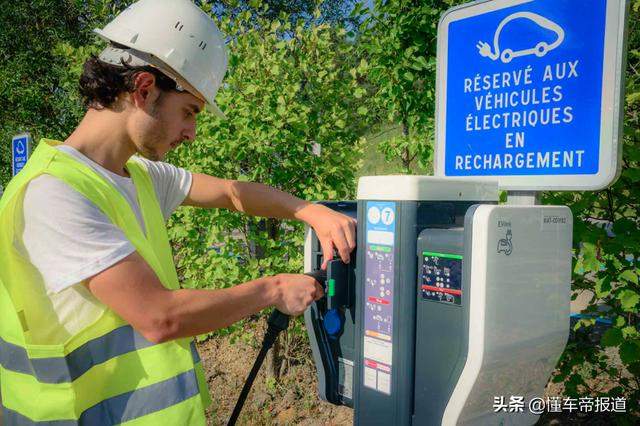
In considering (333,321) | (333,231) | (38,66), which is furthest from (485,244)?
(38,66)

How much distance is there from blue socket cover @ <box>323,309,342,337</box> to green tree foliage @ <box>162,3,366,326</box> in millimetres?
1513

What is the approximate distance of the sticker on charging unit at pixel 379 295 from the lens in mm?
1749

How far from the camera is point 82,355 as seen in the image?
1.49 meters

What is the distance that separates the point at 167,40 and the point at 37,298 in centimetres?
81

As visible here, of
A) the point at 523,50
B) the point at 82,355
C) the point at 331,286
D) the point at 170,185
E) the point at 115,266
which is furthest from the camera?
the point at 170,185

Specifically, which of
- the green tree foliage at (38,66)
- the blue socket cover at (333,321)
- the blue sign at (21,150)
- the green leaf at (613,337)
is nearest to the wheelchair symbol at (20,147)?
the blue sign at (21,150)

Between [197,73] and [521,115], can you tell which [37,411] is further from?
[521,115]

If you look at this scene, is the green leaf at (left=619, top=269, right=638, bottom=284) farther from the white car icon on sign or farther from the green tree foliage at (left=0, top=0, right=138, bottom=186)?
the green tree foliage at (left=0, top=0, right=138, bottom=186)

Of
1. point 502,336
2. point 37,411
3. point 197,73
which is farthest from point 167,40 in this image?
point 502,336

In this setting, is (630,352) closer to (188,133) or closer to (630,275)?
(630,275)

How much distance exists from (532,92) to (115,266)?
1461 millimetres

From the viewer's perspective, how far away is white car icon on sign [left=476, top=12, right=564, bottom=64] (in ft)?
6.30

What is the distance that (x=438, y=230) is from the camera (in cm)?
168

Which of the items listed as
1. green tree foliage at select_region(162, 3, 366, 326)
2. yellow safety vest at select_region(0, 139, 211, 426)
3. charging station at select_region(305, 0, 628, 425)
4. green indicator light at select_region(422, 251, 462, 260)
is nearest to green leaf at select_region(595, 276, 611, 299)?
charging station at select_region(305, 0, 628, 425)
